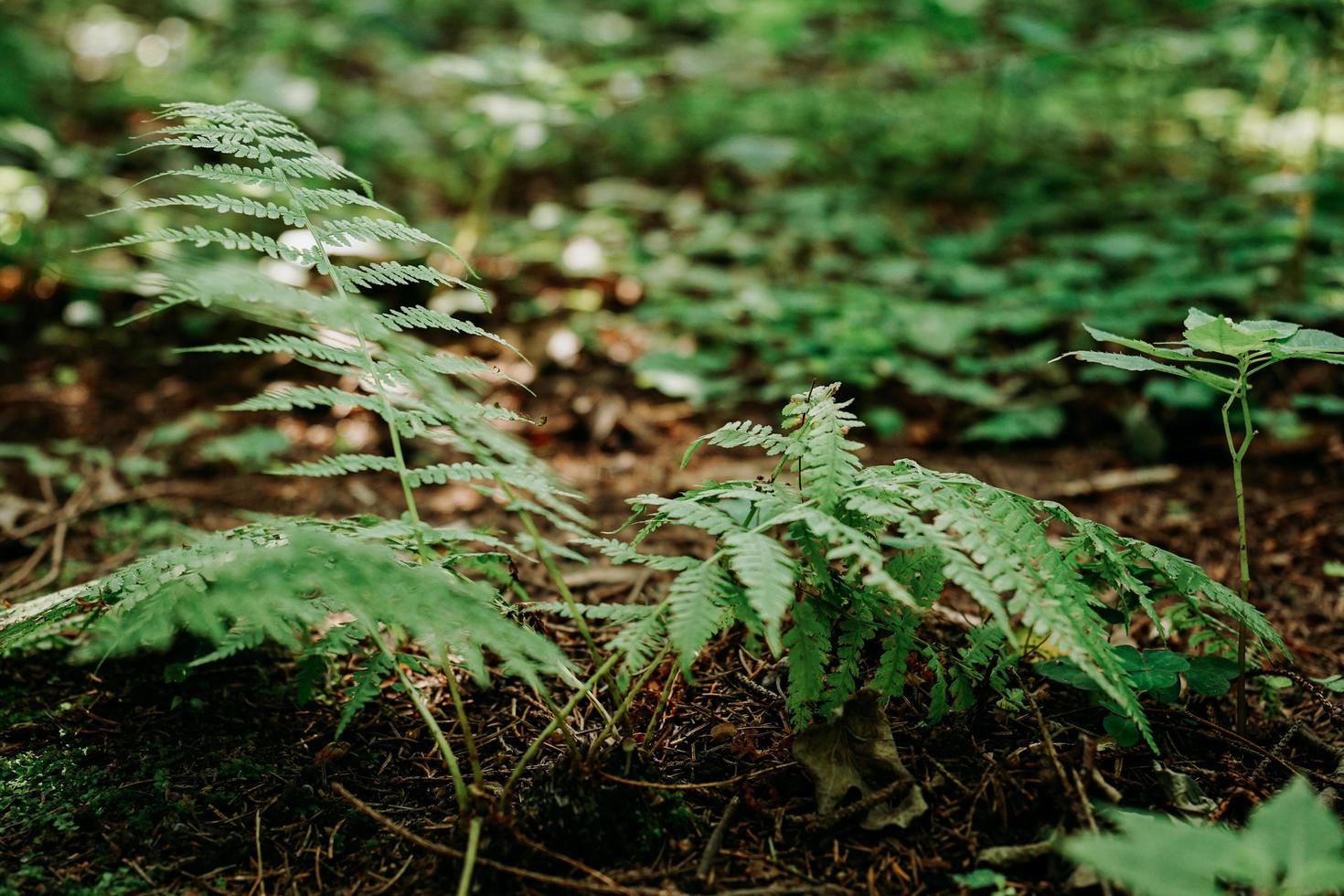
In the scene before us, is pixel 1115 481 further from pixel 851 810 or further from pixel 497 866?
pixel 497 866

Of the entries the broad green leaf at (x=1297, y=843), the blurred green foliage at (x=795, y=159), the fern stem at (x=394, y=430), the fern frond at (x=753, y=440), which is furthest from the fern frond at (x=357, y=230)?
the blurred green foliage at (x=795, y=159)

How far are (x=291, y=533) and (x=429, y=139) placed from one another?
6.42 m

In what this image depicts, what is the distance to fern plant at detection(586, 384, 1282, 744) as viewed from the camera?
1.37m

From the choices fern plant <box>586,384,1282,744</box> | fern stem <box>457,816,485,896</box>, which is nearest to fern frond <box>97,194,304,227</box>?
fern plant <box>586,384,1282,744</box>

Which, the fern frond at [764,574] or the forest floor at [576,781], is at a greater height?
the fern frond at [764,574]

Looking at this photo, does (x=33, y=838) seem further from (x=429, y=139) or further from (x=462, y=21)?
(x=462, y=21)

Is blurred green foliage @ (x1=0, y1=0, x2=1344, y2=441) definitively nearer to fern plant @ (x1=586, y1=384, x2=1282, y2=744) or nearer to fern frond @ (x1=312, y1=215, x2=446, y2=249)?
fern plant @ (x1=586, y1=384, x2=1282, y2=744)

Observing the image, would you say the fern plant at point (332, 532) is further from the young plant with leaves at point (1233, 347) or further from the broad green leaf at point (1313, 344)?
the broad green leaf at point (1313, 344)

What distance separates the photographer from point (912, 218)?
5.95 m

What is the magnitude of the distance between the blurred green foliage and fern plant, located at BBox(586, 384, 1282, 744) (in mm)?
2170

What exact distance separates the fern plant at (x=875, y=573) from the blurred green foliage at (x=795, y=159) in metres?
2.17

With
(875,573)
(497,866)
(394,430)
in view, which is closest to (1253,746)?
(875,573)

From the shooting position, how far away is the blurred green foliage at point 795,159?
14.4 feet

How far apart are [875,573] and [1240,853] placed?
0.56 metres
